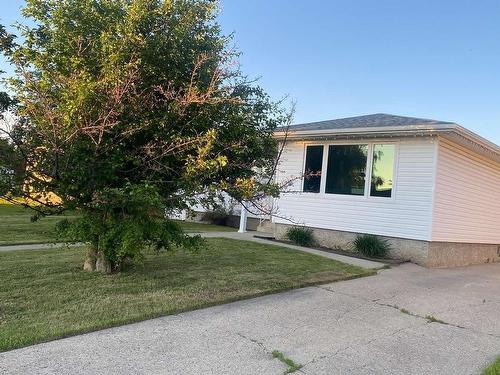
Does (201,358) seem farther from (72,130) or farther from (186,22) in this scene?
(186,22)

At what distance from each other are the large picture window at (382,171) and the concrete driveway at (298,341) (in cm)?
457

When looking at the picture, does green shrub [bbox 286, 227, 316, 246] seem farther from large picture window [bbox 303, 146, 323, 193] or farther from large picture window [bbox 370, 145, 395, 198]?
large picture window [bbox 370, 145, 395, 198]

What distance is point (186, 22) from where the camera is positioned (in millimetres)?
5605

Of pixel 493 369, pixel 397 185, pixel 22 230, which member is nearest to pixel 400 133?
pixel 397 185

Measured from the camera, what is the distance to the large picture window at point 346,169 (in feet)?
37.5

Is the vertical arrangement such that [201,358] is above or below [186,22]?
below

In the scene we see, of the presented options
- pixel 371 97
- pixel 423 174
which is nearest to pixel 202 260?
pixel 423 174

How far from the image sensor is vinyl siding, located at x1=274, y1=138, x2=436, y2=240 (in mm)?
10461

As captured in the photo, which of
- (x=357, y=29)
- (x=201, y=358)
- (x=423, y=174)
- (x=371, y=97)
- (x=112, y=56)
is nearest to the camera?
(x=201, y=358)

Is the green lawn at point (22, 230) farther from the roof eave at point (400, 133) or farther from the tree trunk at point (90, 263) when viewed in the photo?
the roof eave at point (400, 133)

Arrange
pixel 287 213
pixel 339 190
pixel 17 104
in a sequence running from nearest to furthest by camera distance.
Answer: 1. pixel 17 104
2. pixel 339 190
3. pixel 287 213

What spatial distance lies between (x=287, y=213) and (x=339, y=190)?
1842 mm

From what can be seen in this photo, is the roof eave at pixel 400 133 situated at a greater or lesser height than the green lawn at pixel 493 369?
greater

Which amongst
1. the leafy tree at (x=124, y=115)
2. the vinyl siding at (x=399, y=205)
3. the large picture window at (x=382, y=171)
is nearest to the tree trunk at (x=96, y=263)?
the leafy tree at (x=124, y=115)
